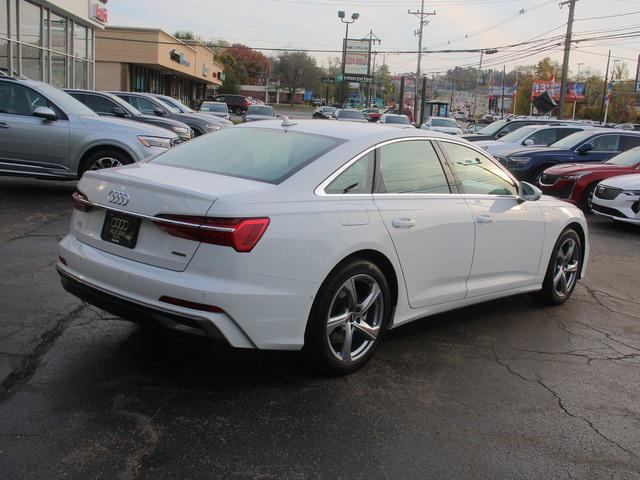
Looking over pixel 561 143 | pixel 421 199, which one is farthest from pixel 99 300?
pixel 561 143

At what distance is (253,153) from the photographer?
14.7 feet

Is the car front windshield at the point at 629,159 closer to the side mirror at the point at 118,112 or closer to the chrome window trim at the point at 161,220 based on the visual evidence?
the side mirror at the point at 118,112

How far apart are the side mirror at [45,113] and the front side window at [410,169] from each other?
7187mm

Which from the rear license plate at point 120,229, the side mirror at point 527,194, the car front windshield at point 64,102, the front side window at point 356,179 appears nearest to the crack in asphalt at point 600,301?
the side mirror at point 527,194

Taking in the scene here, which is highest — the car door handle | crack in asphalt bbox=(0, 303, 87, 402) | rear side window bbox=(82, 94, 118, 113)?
rear side window bbox=(82, 94, 118, 113)

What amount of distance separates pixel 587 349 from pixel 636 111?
82168 mm

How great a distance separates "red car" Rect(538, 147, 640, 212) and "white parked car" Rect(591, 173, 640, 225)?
95 centimetres

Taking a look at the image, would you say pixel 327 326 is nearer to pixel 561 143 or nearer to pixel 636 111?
pixel 561 143

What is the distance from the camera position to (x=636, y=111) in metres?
77.6

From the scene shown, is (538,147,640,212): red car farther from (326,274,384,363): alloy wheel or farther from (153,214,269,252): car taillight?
(153,214,269,252): car taillight

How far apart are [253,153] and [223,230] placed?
1.12 m

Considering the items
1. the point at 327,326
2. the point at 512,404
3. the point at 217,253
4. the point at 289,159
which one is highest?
the point at 289,159

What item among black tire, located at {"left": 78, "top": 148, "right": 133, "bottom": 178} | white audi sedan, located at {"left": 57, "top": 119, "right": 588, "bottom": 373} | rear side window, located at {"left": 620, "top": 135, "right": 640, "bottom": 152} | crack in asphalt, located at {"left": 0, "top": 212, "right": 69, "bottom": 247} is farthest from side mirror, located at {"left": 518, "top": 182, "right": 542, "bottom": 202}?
rear side window, located at {"left": 620, "top": 135, "right": 640, "bottom": 152}

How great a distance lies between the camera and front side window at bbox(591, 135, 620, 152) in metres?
15.3
